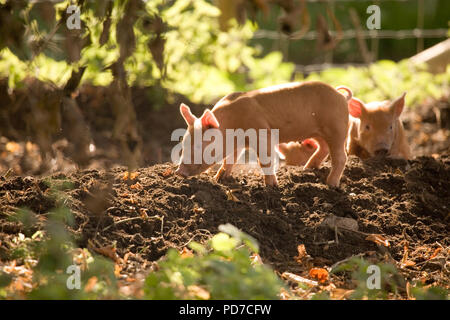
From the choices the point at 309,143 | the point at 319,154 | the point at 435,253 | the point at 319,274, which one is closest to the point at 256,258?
the point at 319,274

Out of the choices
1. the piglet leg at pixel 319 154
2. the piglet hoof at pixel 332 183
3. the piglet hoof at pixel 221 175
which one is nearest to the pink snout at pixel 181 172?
the piglet hoof at pixel 221 175

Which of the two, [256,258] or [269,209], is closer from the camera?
[256,258]

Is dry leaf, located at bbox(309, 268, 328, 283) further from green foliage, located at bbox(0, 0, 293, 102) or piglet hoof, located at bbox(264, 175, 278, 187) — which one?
green foliage, located at bbox(0, 0, 293, 102)

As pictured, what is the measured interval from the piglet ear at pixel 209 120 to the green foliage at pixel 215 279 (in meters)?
1.87

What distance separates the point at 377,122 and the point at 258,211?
8.02 feet

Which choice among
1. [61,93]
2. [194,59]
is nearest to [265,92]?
[61,93]

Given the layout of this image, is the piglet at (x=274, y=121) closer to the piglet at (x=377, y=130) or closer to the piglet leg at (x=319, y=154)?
the piglet leg at (x=319, y=154)

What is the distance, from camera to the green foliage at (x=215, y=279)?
2633 mm

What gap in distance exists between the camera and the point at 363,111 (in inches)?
249

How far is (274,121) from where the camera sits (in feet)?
16.3

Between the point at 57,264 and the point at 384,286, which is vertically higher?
the point at 57,264

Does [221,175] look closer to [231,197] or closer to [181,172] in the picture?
[181,172]
